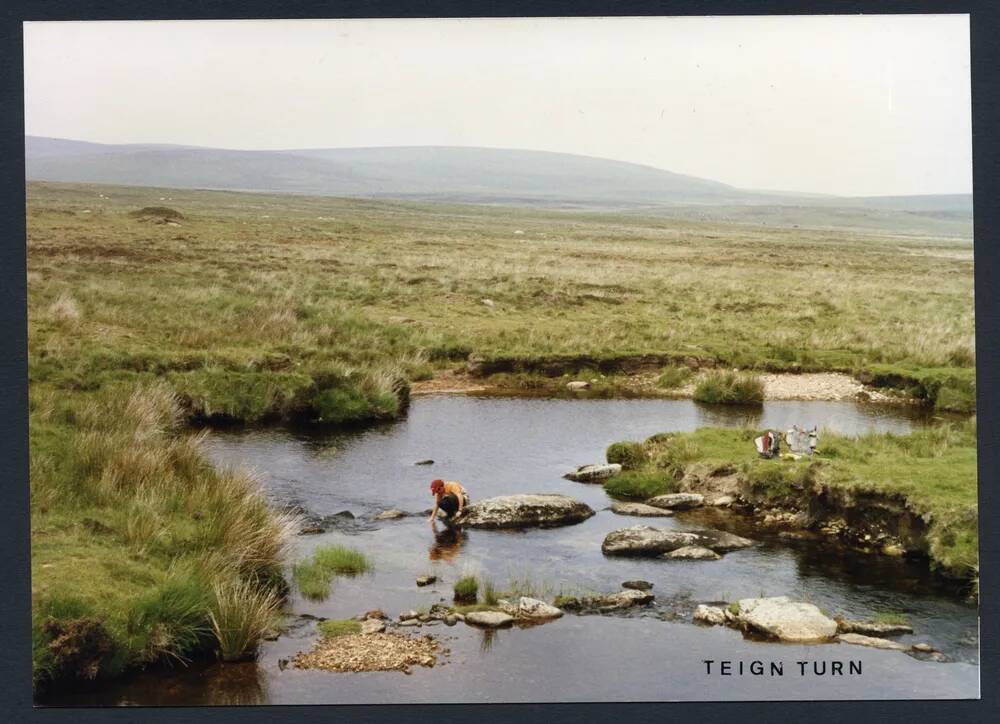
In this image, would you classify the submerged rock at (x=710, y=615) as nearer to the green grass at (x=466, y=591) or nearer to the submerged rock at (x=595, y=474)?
the green grass at (x=466, y=591)

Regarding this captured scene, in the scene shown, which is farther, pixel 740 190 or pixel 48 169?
pixel 740 190

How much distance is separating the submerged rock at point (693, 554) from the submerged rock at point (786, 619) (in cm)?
101

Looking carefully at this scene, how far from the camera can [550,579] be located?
1427 cm

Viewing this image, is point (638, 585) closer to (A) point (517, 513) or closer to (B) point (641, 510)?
(B) point (641, 510)

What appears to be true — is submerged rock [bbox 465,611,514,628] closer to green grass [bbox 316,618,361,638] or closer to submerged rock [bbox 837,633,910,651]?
green grass [bbox 316,618,361,638]

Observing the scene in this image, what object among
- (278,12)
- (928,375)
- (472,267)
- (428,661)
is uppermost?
(278,12)

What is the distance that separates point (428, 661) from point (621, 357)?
6.84 meters

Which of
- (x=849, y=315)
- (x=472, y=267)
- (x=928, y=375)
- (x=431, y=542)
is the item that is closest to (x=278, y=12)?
(x=472, y=267)

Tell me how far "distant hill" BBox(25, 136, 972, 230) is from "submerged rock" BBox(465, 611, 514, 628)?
21.4ft

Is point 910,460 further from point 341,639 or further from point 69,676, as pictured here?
point 69,676

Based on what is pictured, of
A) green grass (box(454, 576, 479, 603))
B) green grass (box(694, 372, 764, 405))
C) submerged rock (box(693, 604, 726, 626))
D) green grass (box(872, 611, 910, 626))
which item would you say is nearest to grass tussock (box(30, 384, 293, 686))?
green grass (box(454, 576, 479, 603))

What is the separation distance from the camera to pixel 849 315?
16906mm

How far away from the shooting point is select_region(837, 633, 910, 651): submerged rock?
42.9ft

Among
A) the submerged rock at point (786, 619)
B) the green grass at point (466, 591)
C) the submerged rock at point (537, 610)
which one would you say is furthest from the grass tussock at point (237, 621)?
the submerged rock at point (786, 619)
